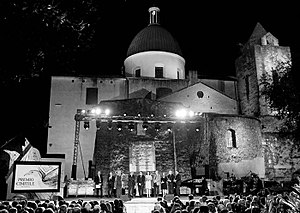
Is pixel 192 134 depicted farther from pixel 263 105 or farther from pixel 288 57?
pixel 288 57

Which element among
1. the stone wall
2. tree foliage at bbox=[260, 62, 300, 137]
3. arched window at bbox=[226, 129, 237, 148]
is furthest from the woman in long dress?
tree foliage at bbox=[260, 62, 300, 137]

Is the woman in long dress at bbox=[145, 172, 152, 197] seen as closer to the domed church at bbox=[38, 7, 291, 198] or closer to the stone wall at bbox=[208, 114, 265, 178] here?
the domed church at bbox=[38, 7, 291, 198]

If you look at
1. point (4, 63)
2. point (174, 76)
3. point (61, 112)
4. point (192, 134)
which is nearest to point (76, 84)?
point (61, 112)

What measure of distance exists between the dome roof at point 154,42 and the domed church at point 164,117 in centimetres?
12

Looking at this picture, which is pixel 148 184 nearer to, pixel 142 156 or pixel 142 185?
pixel 142 185

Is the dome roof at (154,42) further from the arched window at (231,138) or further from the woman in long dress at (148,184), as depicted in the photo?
the woman in long dress at (148,184)

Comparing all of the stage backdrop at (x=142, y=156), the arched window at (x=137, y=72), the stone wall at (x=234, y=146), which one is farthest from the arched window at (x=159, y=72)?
the stage backdrop at (x=142, y=156)

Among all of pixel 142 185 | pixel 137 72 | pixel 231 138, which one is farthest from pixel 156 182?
pixel 137 72

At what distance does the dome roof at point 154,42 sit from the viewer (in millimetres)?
36094

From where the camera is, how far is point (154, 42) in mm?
36250

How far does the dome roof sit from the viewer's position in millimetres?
36094

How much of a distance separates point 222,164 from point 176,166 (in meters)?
3.95

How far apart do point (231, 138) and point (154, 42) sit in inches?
543

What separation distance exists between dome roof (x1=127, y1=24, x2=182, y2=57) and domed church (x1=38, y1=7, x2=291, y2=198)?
0.12 m
